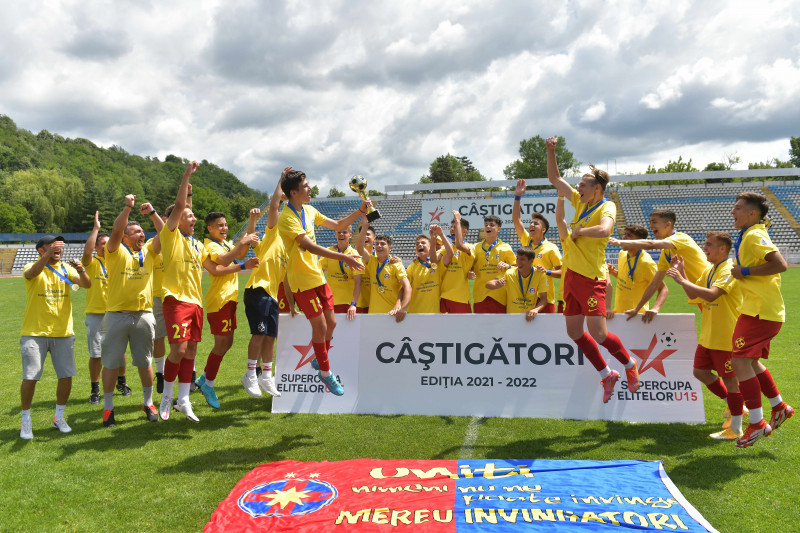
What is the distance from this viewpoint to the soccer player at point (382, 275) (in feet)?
24.3

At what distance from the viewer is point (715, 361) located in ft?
17.9

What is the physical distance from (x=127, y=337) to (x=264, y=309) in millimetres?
1681

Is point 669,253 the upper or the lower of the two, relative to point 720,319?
upper

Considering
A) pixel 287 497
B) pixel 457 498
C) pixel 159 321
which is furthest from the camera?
pixel 159 321

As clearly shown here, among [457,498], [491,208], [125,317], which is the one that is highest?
[491,208]

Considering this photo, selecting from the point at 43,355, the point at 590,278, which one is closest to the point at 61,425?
the point at 43,355

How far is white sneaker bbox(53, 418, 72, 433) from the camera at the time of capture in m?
5.78

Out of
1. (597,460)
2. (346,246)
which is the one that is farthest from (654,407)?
(346,246)

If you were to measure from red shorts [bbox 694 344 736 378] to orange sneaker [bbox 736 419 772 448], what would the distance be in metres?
0.65

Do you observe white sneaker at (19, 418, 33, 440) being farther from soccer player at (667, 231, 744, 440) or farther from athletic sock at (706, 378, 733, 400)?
athletic sock at (706, 378, 733, 400)

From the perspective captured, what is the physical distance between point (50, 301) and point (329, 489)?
4163mm

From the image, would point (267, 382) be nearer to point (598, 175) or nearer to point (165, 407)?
point (165, 407)

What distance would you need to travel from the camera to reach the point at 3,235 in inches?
2108

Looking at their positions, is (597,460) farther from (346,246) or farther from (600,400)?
(346,246)
